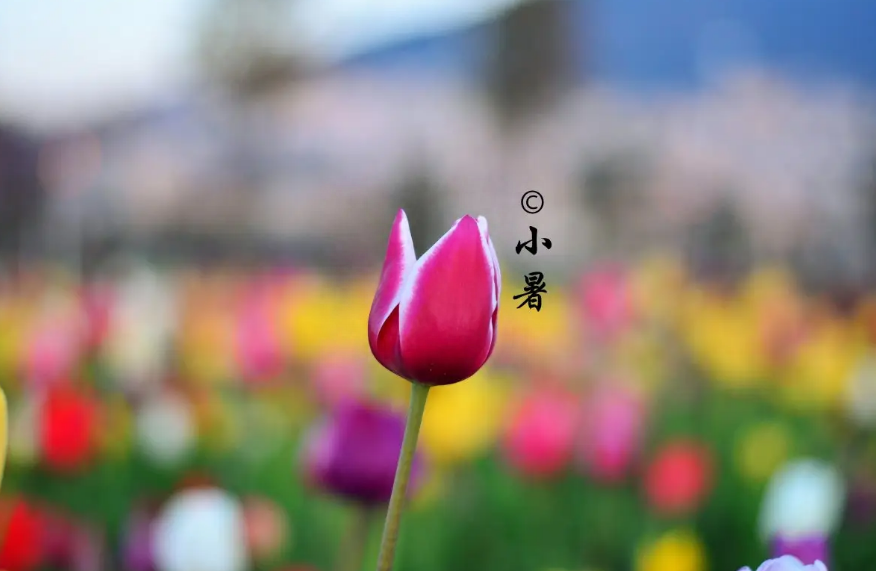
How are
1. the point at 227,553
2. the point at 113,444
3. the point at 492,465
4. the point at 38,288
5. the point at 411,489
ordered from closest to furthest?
the point at 227,553 → the point at 411,489 → the point at 113,444 → the point at 492,465 → the point at 38,288

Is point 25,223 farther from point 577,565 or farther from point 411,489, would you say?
point 411,489

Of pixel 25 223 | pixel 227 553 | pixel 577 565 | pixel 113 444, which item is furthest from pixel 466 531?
pixel 25 223

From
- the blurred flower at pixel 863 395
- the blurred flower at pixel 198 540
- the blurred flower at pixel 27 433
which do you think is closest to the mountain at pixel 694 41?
the blurred flower at pixel 863 395

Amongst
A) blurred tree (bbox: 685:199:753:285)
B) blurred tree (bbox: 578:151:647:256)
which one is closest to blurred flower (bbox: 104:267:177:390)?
blurred tree (bbox: 578:151:647:256)

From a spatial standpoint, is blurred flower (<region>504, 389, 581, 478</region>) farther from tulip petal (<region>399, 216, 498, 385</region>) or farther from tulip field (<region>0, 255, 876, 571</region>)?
tulip petal (<region>399, 216, 498, 385</region>)

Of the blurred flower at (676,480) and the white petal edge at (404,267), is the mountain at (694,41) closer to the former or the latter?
the blurred flower at (676,480)

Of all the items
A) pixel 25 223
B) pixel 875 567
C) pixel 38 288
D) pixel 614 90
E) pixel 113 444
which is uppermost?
pixel 614 90

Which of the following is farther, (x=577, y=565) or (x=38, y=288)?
(x=38, y=288)
